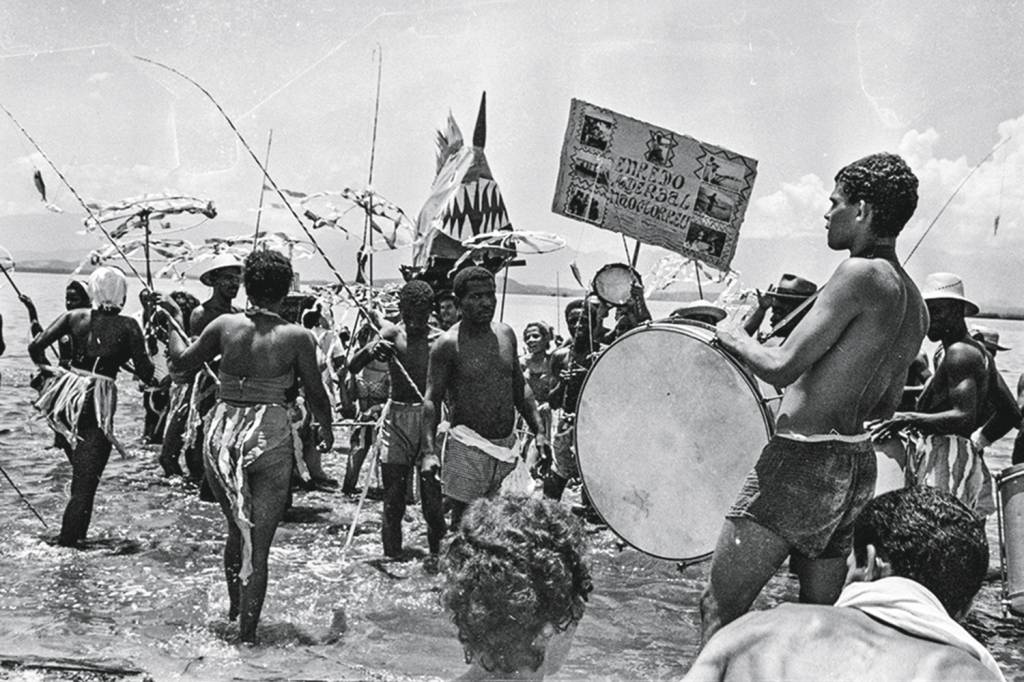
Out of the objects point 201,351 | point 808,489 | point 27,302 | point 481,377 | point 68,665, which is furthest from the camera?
point 27,302

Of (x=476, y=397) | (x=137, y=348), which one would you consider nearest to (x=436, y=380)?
(x=476, y=397)

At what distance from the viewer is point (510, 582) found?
2.18m

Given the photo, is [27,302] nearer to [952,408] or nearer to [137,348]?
[137,348]

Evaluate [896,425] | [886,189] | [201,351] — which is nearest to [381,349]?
[201,351]

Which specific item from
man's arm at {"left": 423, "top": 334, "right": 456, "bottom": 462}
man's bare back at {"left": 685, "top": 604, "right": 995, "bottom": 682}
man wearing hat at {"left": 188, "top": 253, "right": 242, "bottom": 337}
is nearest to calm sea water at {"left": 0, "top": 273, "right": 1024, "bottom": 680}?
man's arm at {"left": 423, "top": 334, "right": 456, "bottom": 462}

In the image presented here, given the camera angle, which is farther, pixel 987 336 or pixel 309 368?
pixel 987 336

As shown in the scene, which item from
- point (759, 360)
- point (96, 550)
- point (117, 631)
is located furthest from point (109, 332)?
point (759, 360)

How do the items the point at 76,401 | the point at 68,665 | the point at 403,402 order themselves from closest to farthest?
1. the point at 68,665
2. the point at 76,401
3. the point at 403,402

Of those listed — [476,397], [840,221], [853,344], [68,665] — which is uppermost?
[840,221]

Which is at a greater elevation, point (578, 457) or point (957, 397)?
point (957, 397)

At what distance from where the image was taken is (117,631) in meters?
5.02

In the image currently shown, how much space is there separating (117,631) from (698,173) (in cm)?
412

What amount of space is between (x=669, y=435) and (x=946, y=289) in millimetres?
2202

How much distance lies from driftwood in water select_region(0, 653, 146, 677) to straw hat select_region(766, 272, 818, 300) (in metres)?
4.38
